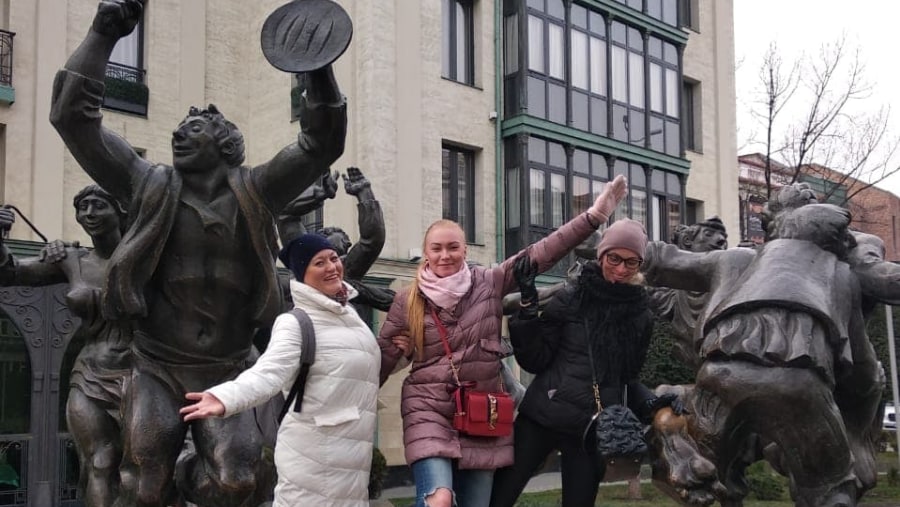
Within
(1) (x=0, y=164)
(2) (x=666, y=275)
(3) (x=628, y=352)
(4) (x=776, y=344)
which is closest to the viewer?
(4) (x=776, y=344)

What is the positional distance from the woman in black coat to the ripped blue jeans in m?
0.18

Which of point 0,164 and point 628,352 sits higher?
point 0,164

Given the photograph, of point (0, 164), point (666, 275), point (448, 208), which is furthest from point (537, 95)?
point (666, 275)

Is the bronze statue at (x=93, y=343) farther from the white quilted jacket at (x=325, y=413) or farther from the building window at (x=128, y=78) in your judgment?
the building window at (x=128, y=78)

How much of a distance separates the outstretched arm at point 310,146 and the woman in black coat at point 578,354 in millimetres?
965

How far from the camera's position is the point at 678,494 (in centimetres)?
432

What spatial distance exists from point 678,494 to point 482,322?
1.07 meters

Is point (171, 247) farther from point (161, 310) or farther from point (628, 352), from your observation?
point (628, 352)

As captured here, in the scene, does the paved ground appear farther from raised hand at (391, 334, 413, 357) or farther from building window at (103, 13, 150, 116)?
raised hand at (391, 334, 413, 357)

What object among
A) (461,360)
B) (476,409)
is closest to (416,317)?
(461,360)

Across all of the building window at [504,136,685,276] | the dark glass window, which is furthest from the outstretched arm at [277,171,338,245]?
the dark glass window

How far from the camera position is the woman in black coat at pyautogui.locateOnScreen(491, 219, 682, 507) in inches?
176

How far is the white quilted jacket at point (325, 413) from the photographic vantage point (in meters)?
3.89

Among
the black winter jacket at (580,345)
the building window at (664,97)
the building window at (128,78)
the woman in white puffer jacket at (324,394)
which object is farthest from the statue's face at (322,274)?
the building window at (664,97)
